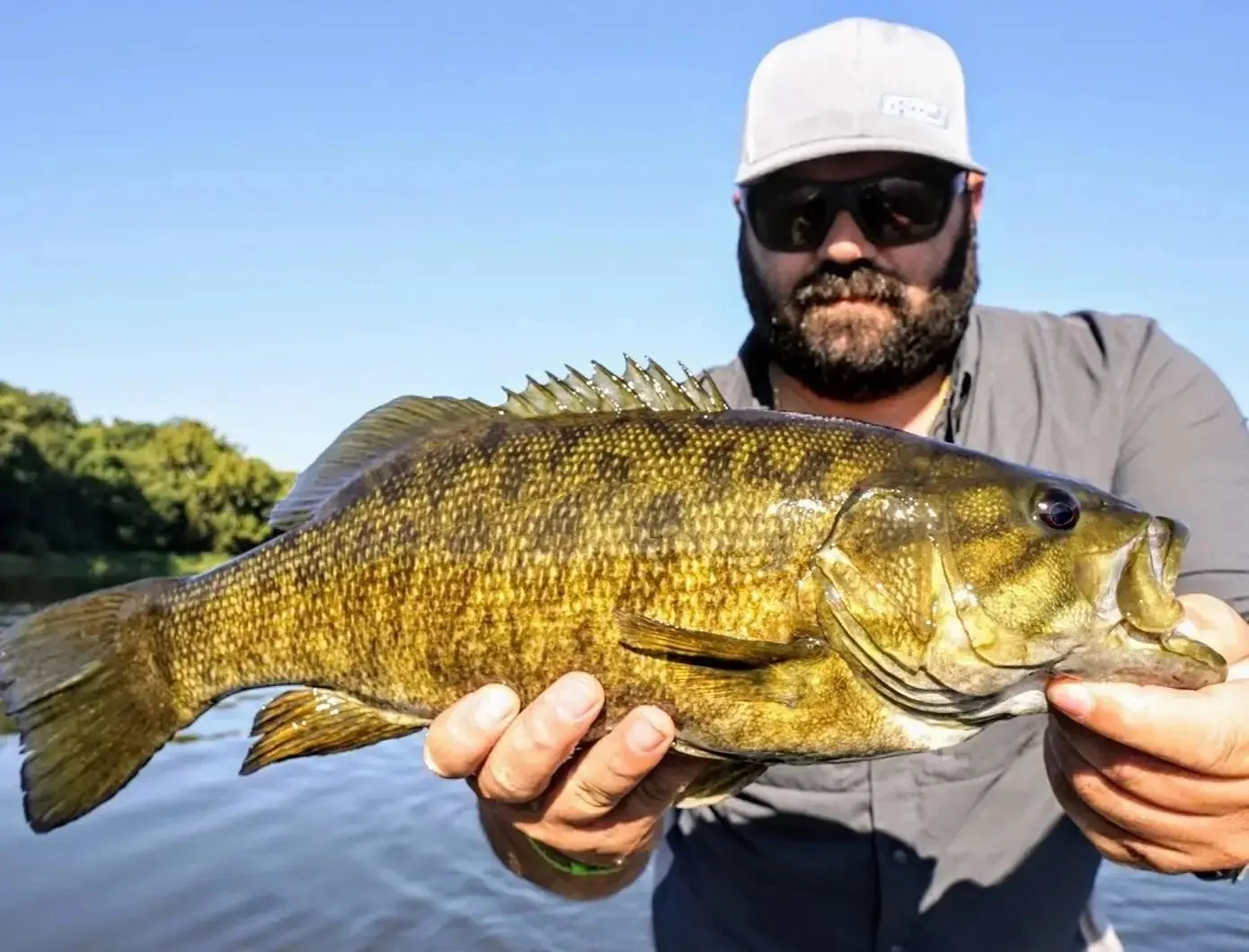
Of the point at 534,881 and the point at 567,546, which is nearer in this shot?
the point at 567,546

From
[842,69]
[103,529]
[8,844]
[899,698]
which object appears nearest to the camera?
[899,698]

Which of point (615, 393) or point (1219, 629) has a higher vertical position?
point (615, 393)

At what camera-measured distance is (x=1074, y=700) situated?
2.24 meters

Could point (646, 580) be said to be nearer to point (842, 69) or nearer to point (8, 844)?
point (842, 69)

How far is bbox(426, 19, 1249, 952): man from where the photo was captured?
2.65m

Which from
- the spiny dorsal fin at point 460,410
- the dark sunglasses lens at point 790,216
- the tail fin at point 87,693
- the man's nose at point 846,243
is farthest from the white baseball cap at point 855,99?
the tail fin at point 87,693

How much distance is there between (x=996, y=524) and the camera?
8.46 ft

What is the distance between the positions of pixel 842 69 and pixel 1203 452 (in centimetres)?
207

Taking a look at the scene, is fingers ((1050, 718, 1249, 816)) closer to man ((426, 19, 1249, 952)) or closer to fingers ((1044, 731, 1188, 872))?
man ((426, 19, 1249, 952))

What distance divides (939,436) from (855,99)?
139cm

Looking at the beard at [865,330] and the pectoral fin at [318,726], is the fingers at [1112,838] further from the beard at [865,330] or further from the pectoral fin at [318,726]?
the beard at [865,330]

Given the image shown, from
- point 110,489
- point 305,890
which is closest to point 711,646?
point 305,890

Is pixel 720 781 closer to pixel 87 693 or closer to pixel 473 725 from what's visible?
pixel 473 725

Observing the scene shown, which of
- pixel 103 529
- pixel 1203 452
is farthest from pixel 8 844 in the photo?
pixel 103 529
